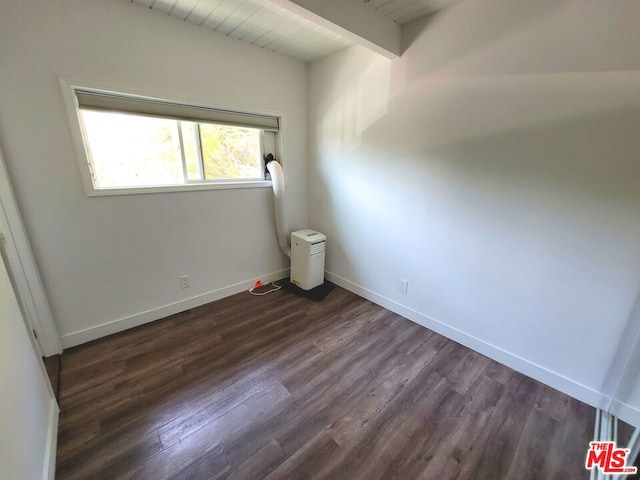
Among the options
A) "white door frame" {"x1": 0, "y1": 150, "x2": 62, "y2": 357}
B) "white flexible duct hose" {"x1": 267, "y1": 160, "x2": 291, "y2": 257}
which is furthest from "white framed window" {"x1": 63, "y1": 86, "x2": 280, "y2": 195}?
"white door frame" {"x1": 0, "y1": 150, "x2": 62, "y2": 357}

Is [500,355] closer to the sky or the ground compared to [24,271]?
closer to the ground

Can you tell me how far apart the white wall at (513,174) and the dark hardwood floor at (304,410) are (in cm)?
39

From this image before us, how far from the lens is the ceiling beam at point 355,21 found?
1469 mm

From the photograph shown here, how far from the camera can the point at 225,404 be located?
1.59 metres

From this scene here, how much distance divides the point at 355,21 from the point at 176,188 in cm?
185

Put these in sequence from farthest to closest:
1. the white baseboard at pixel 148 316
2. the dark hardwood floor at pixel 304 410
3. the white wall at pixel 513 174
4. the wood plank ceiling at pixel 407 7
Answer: the white baseboard at pixel 148 316
the wood plank ceiling at pixel 407 7
the white wall at pixel 513 174
the dark hardwood floor at pixel 304 410

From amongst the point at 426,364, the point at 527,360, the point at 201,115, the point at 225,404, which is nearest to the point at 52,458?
the point at 225,404

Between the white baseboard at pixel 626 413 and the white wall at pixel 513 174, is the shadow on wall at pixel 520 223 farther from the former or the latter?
the white baseboard at pixel 626 413

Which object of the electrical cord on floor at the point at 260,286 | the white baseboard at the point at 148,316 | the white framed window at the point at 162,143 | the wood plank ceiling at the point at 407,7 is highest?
the wood plank ceiling at the point at 407,7

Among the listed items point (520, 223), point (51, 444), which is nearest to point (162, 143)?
point (51, 444)

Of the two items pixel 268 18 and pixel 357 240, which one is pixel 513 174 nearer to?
pixel 357 240

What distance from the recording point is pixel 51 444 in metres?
1.28

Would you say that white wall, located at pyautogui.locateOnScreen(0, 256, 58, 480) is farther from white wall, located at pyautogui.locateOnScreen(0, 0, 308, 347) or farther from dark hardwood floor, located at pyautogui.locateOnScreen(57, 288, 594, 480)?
white wall, located at pyautogui.locateOnScreen(0, 0, 308, 347)

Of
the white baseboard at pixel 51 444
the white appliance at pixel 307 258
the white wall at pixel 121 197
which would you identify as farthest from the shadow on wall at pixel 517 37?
the white baseboard at pixel 51 444
